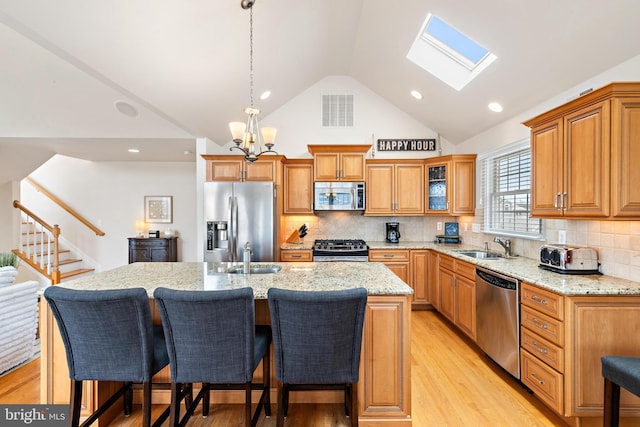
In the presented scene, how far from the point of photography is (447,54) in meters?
3.39

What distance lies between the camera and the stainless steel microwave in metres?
4.42

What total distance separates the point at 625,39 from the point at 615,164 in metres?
0.87

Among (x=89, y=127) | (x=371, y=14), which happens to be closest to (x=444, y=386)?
(x=371, y=14)

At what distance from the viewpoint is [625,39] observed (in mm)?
1977

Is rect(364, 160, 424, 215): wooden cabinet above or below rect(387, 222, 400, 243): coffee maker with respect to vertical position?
above

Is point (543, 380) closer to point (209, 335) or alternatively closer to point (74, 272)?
point (209, 335)

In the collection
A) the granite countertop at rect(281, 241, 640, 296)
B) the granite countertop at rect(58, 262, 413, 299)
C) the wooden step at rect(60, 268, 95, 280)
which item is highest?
the granite countertop at rect(58, 262, 413, 299)

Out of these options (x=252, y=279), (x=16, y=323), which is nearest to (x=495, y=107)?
(x=252, y=279)

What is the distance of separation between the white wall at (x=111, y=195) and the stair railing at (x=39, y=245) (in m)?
0.54

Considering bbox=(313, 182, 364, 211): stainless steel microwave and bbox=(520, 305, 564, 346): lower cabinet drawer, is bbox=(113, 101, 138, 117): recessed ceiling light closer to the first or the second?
bbox=(313, 182, 364, 211): stainless steel microwave

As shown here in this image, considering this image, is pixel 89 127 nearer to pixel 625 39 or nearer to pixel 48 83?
pixel 48 83

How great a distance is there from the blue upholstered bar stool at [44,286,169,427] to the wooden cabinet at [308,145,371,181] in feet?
10.5

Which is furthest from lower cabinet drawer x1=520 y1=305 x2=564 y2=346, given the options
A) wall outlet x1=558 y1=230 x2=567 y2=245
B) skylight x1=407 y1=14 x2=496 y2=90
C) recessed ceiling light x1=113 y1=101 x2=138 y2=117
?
recessed ceiling light x1=113 y1=101 x2=138 y2=117
